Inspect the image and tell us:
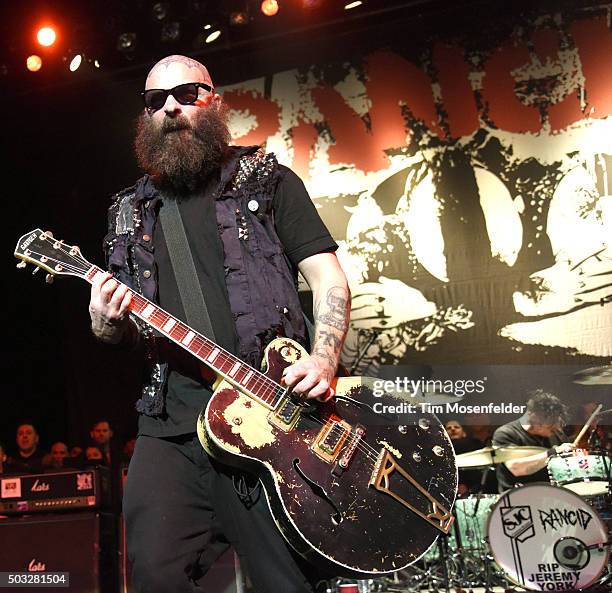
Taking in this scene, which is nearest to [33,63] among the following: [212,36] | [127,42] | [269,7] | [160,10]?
[127,42]

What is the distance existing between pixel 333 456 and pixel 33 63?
6.41 m

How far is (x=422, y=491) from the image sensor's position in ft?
8.26

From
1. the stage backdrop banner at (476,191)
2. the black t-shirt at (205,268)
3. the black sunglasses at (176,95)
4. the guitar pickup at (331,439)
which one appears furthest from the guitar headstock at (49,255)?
the stage backdrop banner at (476,191)

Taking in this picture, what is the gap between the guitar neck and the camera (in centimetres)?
246

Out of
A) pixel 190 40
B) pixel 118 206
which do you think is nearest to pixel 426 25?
pixel 190 40

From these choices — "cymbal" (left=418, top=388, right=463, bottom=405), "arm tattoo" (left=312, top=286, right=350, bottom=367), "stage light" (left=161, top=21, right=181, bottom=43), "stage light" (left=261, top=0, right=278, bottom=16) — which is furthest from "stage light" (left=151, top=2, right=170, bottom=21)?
"arm tattoo" (left=312, top=286, right=350, bottom=367)

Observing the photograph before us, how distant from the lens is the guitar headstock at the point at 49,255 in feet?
8.96

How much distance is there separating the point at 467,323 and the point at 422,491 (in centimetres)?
454

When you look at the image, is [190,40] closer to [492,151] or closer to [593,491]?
[492,151]

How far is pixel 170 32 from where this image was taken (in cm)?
733

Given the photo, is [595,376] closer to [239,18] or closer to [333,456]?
[239,18]

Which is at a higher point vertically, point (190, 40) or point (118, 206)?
point (190, 40)

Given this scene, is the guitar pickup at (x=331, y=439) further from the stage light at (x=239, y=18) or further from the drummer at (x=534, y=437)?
the stage light at (x=239, y=18)

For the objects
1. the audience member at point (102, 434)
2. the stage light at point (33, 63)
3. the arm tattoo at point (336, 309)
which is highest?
the stage light at point (33, 63)
